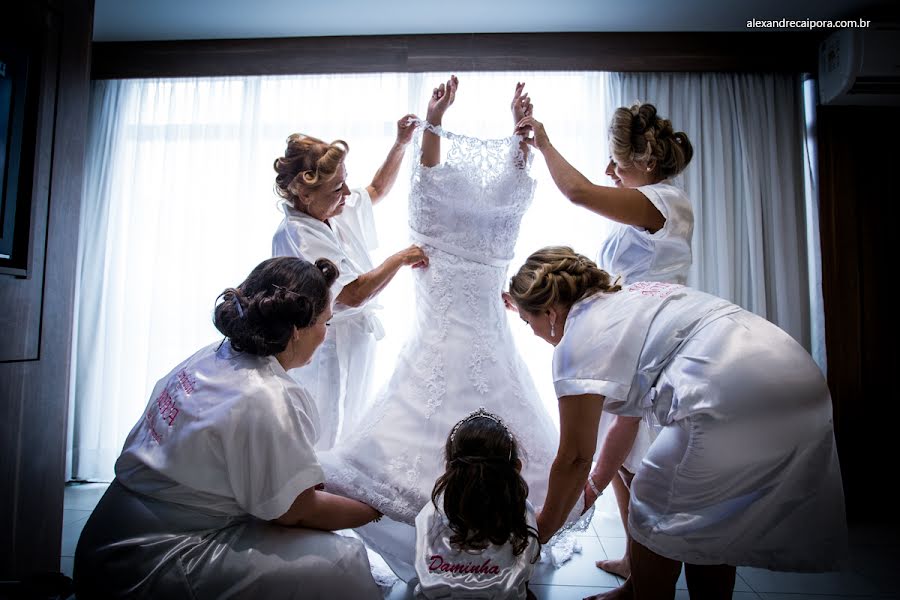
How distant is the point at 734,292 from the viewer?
10.2 ft

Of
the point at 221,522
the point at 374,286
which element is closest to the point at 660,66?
the point at 374,286

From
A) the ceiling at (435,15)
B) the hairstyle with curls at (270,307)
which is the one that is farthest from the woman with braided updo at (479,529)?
the ceiling at (435,15)

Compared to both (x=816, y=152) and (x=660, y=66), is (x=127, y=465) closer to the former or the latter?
(x=660, y=66)

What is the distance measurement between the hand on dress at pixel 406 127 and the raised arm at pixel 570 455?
3.92ft

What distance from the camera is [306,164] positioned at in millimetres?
Answer: 1953

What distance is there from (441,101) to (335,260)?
68 cm

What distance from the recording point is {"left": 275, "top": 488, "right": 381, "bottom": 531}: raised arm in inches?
50.8

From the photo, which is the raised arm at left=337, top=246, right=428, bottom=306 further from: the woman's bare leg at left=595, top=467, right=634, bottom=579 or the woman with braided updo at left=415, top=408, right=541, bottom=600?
the woman's bare leg at left=595, top=467, right=634, bottom=579

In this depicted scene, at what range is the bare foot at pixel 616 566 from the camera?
208 cm

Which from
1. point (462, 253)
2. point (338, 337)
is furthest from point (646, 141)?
point (338, 337)

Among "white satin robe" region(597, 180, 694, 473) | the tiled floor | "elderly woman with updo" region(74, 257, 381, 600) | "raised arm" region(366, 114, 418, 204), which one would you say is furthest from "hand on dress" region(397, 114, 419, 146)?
the tiled floor

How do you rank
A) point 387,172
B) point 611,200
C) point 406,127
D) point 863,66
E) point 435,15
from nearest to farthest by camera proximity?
point 611,200
point 406,127
point 387,172
point 863,66
point 435,15

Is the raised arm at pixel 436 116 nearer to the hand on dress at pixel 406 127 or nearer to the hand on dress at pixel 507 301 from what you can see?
the hand on dress at pixel 406 127

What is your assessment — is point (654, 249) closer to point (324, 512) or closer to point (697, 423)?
point (697, 423)
